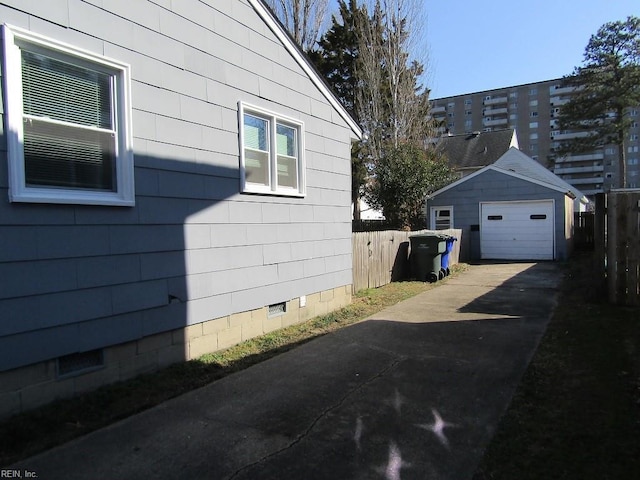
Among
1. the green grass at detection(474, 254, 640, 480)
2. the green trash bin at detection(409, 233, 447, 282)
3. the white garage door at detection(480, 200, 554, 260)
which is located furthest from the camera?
the white garage door at detection(480, 200, 554, 260)

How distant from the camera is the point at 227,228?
575 centimetres

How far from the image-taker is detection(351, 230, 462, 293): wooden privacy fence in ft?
33.0

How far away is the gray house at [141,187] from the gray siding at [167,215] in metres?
0.02

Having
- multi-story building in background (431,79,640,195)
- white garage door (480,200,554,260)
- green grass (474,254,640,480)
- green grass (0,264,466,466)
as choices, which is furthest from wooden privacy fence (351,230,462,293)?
multi-story building in background (431,79,640,195)

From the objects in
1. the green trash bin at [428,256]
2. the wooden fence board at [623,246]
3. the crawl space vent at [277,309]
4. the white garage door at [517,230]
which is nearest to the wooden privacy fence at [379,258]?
the green trash bin at [428,256]

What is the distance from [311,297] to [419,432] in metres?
4.13

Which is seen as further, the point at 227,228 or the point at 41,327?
the point at 227,228

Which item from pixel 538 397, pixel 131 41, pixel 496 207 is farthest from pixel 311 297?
pixel 496 207

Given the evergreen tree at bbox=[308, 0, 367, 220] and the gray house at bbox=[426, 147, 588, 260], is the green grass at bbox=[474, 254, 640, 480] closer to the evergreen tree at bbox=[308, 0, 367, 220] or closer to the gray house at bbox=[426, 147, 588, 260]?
the gray house at bbox=[426, 147, 588, 260]

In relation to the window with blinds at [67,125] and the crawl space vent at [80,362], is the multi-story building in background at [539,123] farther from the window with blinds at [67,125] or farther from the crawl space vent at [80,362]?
the crawl space vent at [80,362]

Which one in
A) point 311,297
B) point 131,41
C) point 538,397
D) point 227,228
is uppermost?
point 131,41

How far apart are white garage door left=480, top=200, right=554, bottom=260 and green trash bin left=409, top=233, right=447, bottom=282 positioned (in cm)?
652

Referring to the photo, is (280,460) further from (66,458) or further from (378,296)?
Result: (378,296)

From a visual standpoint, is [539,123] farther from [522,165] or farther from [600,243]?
[600,243]
